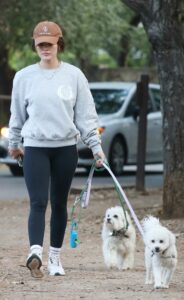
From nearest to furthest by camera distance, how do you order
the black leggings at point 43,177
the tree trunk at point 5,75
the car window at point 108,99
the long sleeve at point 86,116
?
the black leggings at point 43,177 < the long sleeve at point 86,116 < the car window at point 108,99 < the tree trunk at point 5,75

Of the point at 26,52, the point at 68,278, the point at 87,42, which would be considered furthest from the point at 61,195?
the point at 26,52

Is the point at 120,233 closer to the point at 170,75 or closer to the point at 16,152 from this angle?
A: the point at 16,152

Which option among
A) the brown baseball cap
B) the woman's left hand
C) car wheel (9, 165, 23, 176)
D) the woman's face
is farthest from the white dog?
car wheel (9, 165, 23, 176)

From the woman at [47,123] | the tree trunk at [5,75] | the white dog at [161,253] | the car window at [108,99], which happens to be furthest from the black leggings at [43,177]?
the tree trunk at [5,75]

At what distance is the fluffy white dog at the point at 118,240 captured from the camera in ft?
27.0

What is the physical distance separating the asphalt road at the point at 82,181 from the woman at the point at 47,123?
742cm

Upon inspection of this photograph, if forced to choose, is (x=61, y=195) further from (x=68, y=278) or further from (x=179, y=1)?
(x=179, y=1)

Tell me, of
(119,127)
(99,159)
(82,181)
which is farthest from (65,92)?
(119,127)

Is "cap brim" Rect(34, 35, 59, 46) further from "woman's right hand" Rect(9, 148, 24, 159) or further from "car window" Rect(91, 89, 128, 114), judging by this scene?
"car window" Rect(91, 89, 128, 114)

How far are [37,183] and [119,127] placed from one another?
34.9 ft

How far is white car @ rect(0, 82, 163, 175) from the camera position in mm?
17703

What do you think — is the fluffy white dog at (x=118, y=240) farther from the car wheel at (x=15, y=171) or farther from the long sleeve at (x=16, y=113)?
the car wheel at (x=15, y=171)

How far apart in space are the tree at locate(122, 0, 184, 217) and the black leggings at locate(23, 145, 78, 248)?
3.88 m

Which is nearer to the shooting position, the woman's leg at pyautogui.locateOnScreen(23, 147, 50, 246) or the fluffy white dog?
the woman's leg at pyautogui.locateOnScreen(23, 147, 50, 246)
